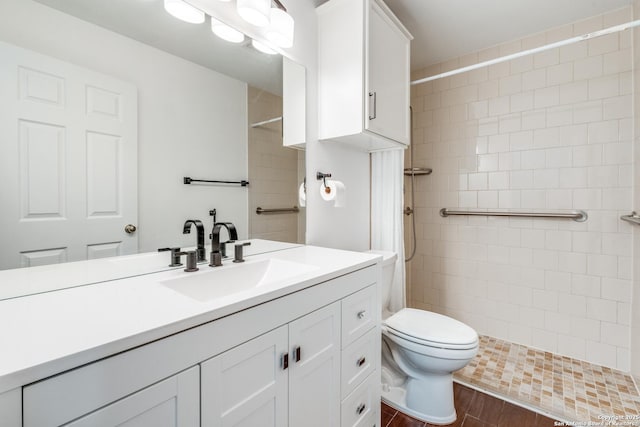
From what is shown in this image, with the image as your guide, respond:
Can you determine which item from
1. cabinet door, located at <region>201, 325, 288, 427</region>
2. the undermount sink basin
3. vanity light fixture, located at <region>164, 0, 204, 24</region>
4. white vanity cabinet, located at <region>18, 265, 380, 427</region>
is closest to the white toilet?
white vanity cabinet, located at <region>18, 265, 380, 427</region>

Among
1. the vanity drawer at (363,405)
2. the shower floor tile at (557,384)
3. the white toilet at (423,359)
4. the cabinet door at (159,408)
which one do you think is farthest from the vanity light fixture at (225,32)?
the shower floor tile at (557,384)

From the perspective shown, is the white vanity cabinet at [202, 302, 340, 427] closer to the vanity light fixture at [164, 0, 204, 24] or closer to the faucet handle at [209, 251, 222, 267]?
the faucet handle at [209, 251, 222, 267]

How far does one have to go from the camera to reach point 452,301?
252 centimetres

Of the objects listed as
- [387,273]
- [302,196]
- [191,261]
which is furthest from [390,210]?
[191,261]

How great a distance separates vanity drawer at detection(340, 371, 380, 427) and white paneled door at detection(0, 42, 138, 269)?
99cm

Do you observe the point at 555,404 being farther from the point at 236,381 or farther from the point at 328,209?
the point at 236,381

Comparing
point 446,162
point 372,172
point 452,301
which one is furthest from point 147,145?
point 452,301

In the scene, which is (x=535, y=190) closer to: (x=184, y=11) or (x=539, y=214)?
(x=539, y=214)

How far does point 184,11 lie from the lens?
1.12 m

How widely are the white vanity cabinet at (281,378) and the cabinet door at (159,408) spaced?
3cm

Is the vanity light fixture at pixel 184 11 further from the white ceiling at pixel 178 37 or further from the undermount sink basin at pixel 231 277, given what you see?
the undermount sink basin at pixel 231 277

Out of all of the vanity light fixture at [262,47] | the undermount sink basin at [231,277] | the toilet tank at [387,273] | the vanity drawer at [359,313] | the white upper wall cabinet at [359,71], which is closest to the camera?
the undermount sink basin at [231,277]

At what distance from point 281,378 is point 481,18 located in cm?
237

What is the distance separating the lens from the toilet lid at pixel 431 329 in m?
1.43
